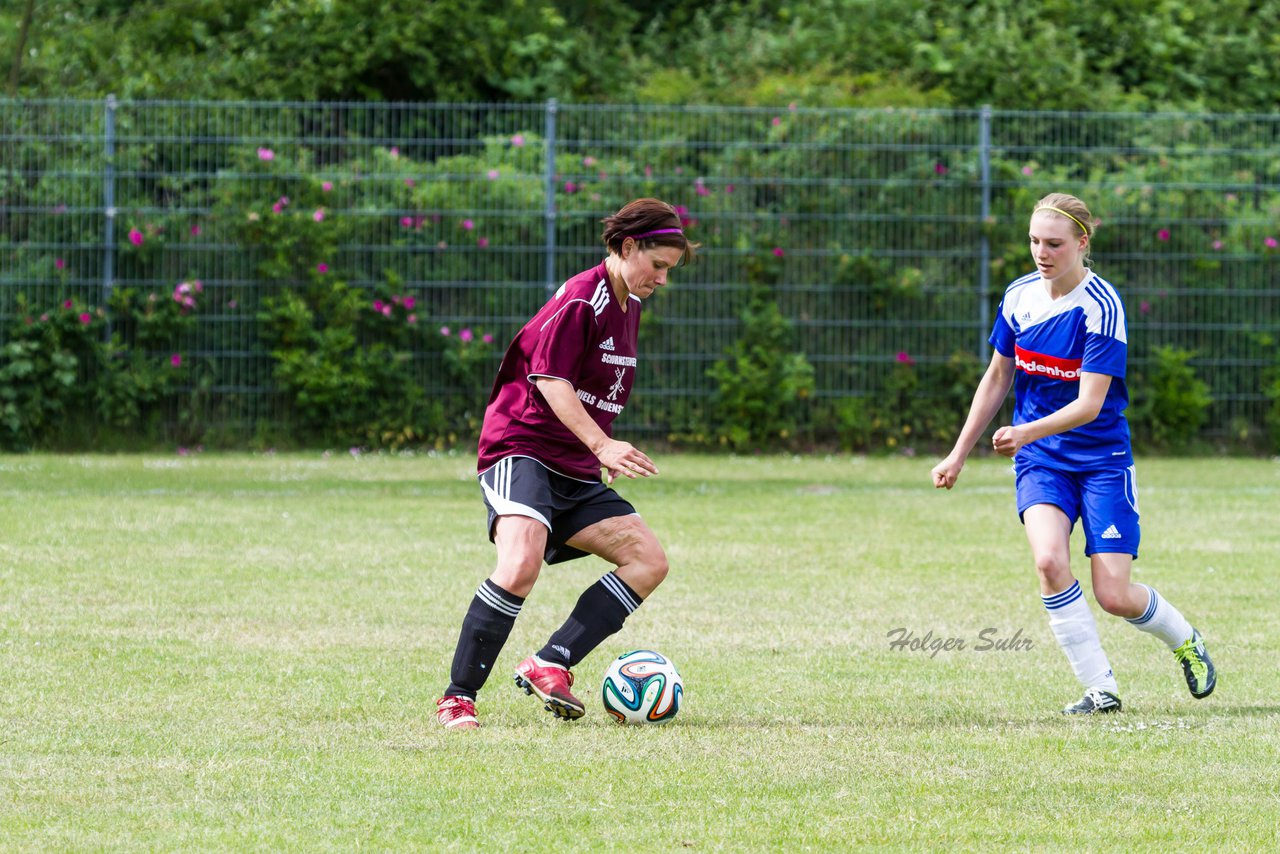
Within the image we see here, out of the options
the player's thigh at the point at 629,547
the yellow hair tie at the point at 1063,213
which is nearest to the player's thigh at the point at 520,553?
the player's thigh at the point at 629,547

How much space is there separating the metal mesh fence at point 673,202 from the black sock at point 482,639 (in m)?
10.2

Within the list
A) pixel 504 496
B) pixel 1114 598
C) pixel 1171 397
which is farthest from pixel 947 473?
pixel 1171 397

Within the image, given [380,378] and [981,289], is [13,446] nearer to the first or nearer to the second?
[380,378]

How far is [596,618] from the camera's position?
6230mm

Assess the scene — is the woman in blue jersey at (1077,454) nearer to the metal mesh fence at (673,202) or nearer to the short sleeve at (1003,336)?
the short sleeve at (1003,336)

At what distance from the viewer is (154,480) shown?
13.5 meters

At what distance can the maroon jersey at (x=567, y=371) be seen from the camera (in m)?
5.93

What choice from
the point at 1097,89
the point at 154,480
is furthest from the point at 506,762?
the point at 1097,89

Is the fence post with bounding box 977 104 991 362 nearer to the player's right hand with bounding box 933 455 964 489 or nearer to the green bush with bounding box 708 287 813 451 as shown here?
the green bush with bounding box 708 287 813 451

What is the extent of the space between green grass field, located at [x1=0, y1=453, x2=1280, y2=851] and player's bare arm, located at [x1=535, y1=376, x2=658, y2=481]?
88 cm

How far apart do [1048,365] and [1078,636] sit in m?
0.99

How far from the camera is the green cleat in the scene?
6.39 meters

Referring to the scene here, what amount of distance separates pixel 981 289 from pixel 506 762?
39.4ft

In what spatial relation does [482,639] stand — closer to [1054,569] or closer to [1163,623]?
[1054,569]
